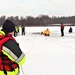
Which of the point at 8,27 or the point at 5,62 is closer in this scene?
the point at 5,62

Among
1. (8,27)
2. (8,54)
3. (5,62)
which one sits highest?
(8,27)

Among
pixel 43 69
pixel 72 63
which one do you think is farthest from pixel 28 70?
pixel 72 63

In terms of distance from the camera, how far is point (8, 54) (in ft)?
11.8

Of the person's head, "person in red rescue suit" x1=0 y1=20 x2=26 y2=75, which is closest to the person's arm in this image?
"person in red rescue suit" x1=0 y1=20 x2=26 y2=75

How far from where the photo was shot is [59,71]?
8523 mm

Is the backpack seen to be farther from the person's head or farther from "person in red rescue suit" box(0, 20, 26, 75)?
the person's head

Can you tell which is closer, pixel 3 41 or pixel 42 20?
pixel 3 41

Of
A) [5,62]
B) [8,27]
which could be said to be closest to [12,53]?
[5,62]

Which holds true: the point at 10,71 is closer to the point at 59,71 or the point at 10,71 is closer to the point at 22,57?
the point at 22,57

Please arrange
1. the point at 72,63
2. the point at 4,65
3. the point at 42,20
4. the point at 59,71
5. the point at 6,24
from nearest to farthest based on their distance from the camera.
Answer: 1. the point at 4,65
2. the point at 6,24
3. the point at 59,71
4. the point at 72,63
5. the point at 42,20

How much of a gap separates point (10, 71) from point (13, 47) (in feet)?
1.12

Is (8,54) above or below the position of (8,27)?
below

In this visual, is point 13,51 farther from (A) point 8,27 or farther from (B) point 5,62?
(A) point 8,27

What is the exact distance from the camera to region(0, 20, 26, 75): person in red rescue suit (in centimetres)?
357
